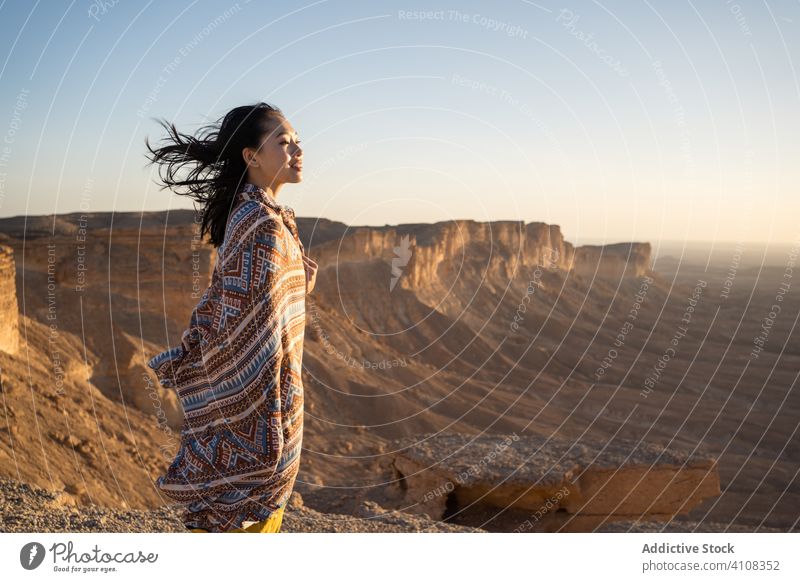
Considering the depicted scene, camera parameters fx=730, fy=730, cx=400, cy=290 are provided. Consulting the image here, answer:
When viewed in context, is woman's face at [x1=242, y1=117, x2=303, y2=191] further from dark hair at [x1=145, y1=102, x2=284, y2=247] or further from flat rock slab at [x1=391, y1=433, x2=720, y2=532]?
flat rock slab at [x1=391, y1=433, x2=720, y2=532]

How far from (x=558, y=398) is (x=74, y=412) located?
81.0 ft

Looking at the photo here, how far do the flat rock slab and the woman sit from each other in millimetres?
7126

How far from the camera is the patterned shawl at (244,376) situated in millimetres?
3281

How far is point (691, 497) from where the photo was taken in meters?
12.9

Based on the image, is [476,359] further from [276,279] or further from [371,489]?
[276,279]

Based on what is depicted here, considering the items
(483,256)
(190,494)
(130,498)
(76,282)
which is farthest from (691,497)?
(483,256)

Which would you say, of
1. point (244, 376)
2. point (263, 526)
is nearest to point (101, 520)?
point (263, 526)

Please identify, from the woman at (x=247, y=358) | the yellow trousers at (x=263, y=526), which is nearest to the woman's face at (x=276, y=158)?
the woman at (x=247, y=358)

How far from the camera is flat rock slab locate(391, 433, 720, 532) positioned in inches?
425

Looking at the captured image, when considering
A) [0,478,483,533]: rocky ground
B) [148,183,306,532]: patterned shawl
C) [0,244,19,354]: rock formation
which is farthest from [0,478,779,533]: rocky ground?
[0,244,19,354]: rock formation

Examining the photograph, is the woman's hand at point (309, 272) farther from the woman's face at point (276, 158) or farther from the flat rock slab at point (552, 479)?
the flat rock slab at point (552, 479)

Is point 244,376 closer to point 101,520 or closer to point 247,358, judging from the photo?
point 247,358

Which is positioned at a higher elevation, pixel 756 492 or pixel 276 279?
pixel 276 279
